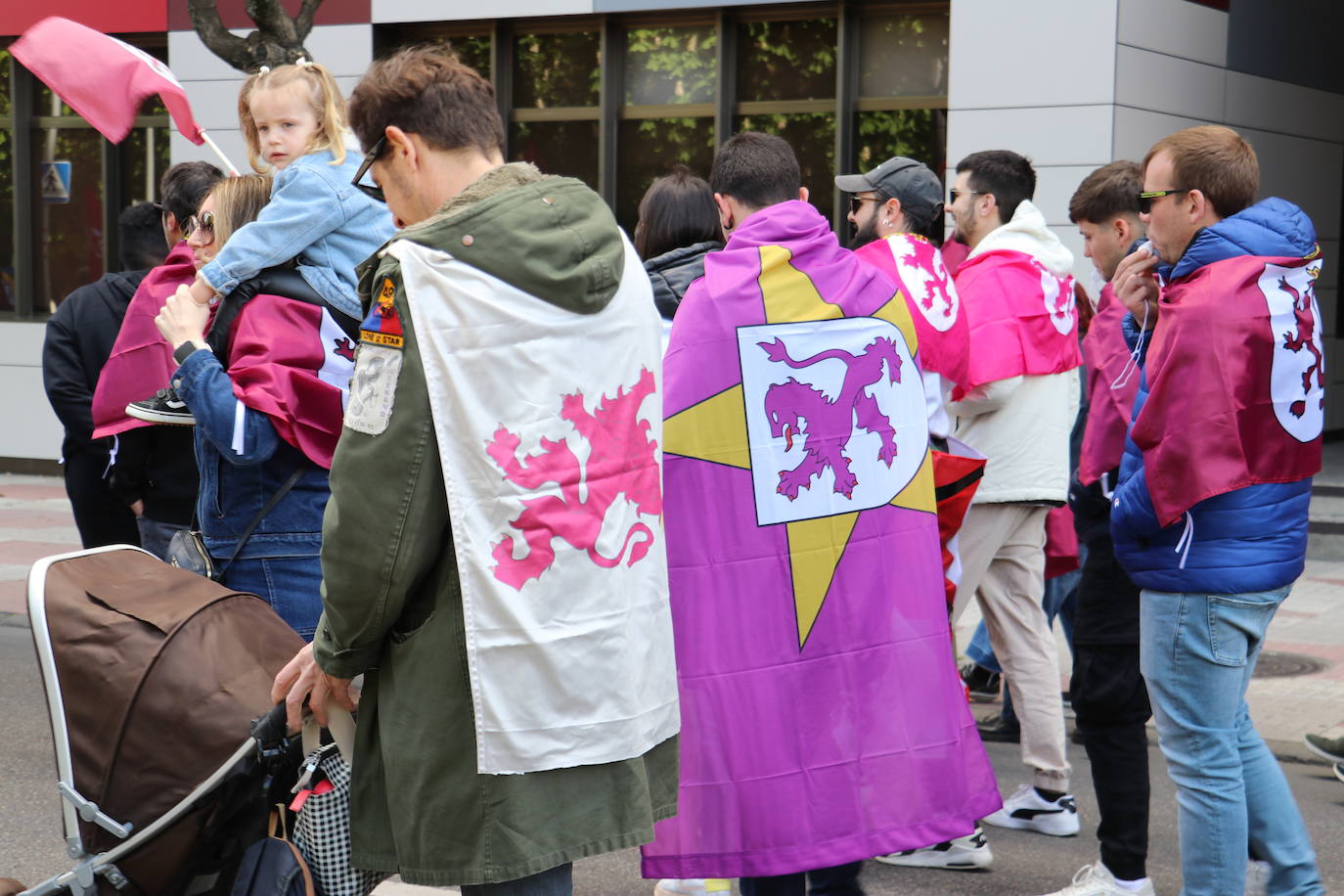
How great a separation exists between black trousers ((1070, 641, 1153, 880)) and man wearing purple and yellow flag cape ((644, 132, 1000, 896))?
0.77m

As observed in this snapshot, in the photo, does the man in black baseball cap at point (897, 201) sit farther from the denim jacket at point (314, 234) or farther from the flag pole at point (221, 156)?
the flag pole at point (221, 156)

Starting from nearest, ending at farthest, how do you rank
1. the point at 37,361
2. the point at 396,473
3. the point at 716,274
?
the point at 396,473 < the point at 716,274 < the point at 37,361

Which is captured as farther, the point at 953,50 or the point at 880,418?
the point at 953,50

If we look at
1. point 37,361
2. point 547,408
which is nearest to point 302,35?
point 37,361

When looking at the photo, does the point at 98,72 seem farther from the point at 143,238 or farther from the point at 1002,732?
the point at 1002,732

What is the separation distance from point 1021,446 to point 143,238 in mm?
3555

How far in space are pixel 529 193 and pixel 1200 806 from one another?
7.44 feet

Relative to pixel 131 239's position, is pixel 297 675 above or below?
below

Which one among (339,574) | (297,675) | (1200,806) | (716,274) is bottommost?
(1200,806)

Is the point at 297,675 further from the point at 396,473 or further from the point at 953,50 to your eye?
the point at 953,50

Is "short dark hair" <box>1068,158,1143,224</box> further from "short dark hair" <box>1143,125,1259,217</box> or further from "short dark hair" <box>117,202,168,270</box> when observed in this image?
"short dark hair" <box>117,202,168,270</box>

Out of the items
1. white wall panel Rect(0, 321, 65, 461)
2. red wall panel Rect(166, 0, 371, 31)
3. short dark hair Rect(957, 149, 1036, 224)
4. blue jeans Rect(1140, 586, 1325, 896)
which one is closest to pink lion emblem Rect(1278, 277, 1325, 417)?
blue jeans Rect(1140, 586, 1325, 896)

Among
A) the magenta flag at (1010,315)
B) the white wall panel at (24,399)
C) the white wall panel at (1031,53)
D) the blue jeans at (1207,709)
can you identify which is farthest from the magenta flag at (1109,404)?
the white wall panel at (24,399)

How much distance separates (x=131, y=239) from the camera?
6.39m
